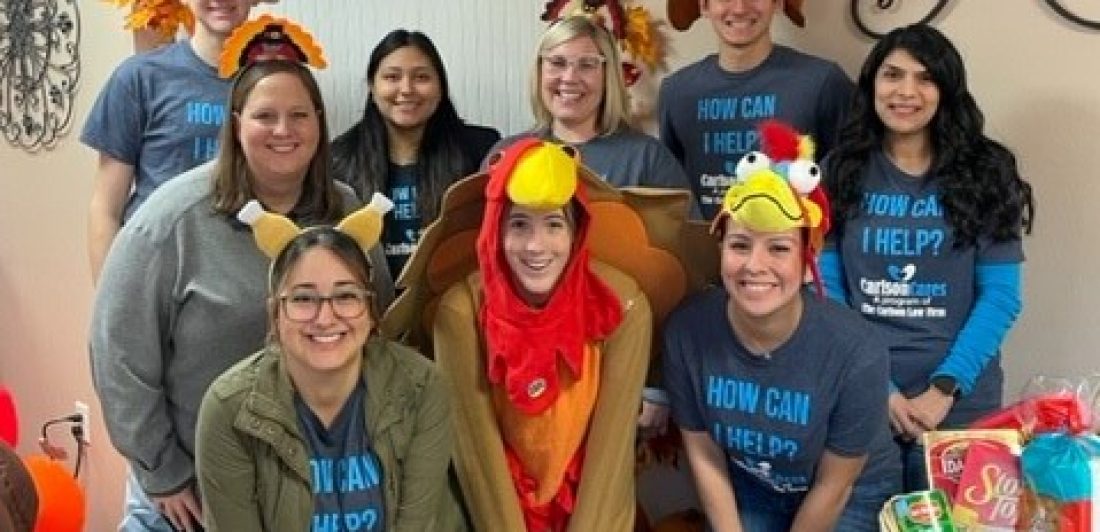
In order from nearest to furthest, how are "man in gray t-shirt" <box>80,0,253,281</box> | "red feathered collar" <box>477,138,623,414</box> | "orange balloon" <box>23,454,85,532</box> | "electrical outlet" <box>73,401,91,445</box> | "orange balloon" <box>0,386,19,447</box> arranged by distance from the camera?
1. "red feathered collar" <box>477,138,623,414</box>
2. "orange balloon" <box>0,386,19,447</box>
3. "man in gray t-shirt" <box>80,0,253,281</box>
4. "orange balloon" <box>23,454,85,532</box>
5. "electrical outlet" <box>73,401,91,445</box>

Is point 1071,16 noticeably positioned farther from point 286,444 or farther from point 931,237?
point 286,444

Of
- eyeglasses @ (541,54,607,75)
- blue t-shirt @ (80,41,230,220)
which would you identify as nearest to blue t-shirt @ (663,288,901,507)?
eyeglasses @ (541,54,607,75)

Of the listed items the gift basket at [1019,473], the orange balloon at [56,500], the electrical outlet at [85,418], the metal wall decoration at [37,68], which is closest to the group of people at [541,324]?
the gift basket at [1019,473]

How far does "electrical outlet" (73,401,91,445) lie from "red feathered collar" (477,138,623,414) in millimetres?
1964

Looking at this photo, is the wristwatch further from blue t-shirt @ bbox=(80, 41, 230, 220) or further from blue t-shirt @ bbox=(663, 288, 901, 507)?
blue t-shirt @ bbox=(80, 41, 230, 220)

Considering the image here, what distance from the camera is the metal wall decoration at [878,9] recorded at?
235 centimetres

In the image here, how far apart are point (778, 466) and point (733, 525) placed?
14 centimetres

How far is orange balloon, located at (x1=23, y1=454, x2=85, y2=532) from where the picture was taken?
2701 millimetres

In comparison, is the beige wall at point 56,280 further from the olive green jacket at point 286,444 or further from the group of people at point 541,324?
the olive green jacket at point 286,444

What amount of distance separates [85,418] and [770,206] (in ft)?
7.98

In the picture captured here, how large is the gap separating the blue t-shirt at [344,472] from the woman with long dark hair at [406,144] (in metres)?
0.65

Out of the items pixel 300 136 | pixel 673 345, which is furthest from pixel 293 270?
pixel 673 345

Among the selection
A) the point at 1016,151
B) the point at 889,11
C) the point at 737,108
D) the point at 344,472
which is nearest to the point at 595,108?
the point at 737,108

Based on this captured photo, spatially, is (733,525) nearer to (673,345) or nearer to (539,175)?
(673,345)
